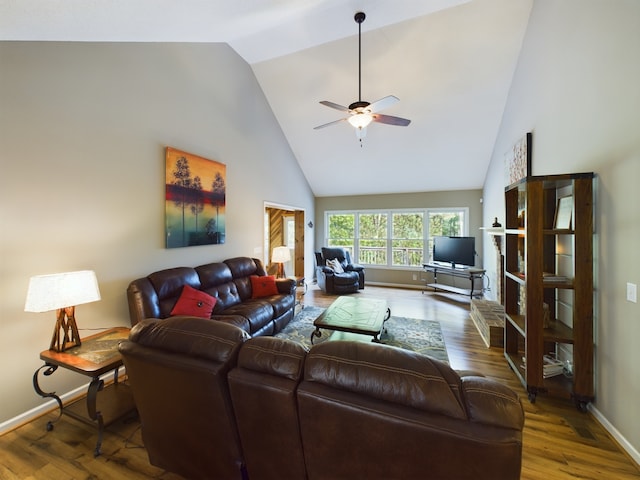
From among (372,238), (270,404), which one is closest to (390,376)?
(270,404)

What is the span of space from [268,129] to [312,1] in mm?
2536

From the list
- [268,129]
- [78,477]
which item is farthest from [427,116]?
[78,477]

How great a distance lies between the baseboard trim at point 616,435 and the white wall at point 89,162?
4216 mm

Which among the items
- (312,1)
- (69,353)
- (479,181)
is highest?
(312,1)

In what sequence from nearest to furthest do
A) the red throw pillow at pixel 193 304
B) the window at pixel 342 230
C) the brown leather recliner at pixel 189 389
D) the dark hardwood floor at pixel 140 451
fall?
the brown leather recliner at pixel 189 389 → the dark hardwood floor at pixel 140 451 → the red throw pillow at pixel 193 304 → the window at pixel 342 230

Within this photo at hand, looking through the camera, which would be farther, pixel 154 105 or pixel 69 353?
pixel 154 105

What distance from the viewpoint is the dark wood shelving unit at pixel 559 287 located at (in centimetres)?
206

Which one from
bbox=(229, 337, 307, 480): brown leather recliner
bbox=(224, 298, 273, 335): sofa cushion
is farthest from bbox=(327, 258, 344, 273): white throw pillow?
bbox=(229, 337, 307, 480): brown leather recliner

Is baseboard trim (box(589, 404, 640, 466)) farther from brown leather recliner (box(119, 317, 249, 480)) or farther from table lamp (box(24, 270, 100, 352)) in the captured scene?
table lamp (box(24, 270, 100, 352))

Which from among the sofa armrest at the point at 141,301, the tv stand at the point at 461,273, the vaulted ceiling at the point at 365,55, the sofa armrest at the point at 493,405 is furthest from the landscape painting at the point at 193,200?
the tv stand at the point at 461,273

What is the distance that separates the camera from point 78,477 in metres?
1.56

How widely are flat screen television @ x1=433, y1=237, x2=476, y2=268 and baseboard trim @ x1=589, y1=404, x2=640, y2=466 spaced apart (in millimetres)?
3828

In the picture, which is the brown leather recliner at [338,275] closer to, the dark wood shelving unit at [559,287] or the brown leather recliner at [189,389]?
the dark wood shelving unit at [559,287]

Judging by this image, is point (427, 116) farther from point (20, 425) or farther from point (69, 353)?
point (20, 425)
